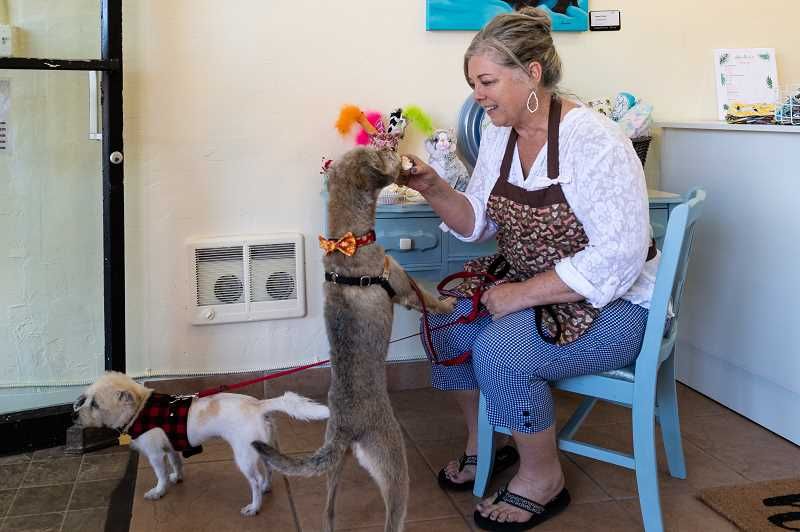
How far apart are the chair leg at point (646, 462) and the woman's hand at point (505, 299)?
1.18 ft

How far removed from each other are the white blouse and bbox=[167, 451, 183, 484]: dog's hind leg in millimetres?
1250

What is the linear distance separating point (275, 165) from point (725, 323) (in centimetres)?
171

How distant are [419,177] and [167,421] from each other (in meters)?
0.95

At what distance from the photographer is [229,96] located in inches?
116

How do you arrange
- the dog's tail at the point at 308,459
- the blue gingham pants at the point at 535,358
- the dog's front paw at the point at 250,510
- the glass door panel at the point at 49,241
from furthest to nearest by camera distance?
the glass door panel at the point at 49,241
the dog's front paw at the point at 250,510
the blue gingham pants at the point at 535,358
the dog's tail at the point at 308,459

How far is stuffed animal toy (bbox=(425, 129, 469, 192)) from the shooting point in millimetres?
2914

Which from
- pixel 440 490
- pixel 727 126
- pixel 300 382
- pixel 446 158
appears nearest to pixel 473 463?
pixel 440 490

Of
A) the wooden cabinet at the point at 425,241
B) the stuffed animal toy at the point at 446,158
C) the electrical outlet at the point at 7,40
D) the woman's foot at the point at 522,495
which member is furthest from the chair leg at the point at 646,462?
the electrical outlet at the point at 7,40

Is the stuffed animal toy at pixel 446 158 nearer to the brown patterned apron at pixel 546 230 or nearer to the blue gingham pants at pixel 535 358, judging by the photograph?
the brown patterned apron at pixel 546 230

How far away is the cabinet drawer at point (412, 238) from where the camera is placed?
2801 mm

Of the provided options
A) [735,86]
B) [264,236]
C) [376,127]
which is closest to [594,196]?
[376,127]

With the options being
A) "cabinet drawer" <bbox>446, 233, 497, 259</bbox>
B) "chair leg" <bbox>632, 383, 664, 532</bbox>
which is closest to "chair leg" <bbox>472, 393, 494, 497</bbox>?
"chair leg" <bbox>632, 383, 664, 532</bbox>

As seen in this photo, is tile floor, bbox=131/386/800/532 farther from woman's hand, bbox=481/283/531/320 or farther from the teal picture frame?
the teal picture frame

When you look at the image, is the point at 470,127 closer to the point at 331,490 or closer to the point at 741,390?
the point at 741,390
